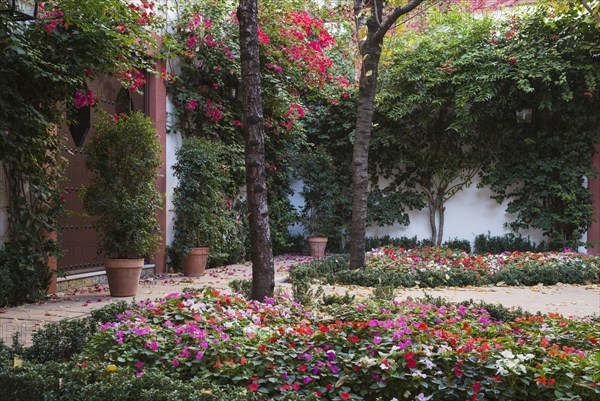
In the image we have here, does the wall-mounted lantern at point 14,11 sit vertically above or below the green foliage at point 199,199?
above

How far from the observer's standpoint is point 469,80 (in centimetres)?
1046

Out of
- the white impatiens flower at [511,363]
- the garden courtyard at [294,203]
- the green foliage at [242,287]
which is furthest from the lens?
the green foliage at [242,287]

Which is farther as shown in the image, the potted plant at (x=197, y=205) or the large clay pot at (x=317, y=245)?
the large clay pot at (x=317, y=245)

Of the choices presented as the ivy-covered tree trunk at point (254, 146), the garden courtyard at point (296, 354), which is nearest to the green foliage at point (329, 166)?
the ivy-covered tree trunk at point (254, 146)

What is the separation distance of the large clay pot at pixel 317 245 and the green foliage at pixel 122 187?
528 cm

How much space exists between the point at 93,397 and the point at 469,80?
969cm

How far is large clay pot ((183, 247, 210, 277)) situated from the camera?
8164 mm

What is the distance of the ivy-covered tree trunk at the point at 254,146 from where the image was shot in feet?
14.6

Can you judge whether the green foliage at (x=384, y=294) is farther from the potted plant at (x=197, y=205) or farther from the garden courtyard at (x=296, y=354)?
the potted plant at (x=197, y=205)

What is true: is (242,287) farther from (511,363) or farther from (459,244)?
(459,244)

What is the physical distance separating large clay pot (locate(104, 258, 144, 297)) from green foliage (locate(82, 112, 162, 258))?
0.13 m

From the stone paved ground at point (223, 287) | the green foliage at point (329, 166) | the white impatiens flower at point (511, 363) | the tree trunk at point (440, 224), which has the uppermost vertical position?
the green foliage at point (329, 166)

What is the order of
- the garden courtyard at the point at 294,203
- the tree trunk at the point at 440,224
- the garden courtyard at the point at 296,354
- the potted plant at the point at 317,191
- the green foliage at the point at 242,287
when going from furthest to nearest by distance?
the tree trunk at the point at 440,224
the potted plant at the point at 317,191
the green foliage at the point at 242,287
the garden courtyard at the point at 294,203
the garden courtyard at the point at 296,354

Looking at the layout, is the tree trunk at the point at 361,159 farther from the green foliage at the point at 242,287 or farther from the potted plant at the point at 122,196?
the potted plant at the point at 122,196
